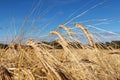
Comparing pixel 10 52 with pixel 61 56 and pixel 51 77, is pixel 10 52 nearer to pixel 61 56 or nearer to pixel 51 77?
pixel 61 56

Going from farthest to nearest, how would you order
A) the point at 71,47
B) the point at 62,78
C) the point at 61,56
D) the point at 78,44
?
the point at 61,56 → the point at 78,44 → the point at 71,47 → the point at 62,78

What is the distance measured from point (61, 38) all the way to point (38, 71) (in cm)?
33

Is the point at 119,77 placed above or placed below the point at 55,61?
below

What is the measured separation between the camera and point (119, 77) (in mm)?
2379

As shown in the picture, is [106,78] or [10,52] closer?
[106,78]

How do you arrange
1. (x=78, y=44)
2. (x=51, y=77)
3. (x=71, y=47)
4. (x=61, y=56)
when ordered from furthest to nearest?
(x=61, y=56)
(x=78, y=44)
(x=71, y=47)
(x=51, y=77)

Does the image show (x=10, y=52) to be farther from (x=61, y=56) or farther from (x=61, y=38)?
(x=61, y=38)

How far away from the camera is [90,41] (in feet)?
7.93

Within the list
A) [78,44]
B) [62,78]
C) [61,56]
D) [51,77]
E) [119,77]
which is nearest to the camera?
[62,78]

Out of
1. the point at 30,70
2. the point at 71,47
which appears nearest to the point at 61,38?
the point at 71,47

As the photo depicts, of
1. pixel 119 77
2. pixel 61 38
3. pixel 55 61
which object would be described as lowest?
pixel 119 77

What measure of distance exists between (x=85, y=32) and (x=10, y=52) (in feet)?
3.69

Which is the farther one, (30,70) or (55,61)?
(30,70)

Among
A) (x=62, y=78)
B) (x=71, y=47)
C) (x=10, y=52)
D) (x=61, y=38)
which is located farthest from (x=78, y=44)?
(x=62, y=78)
